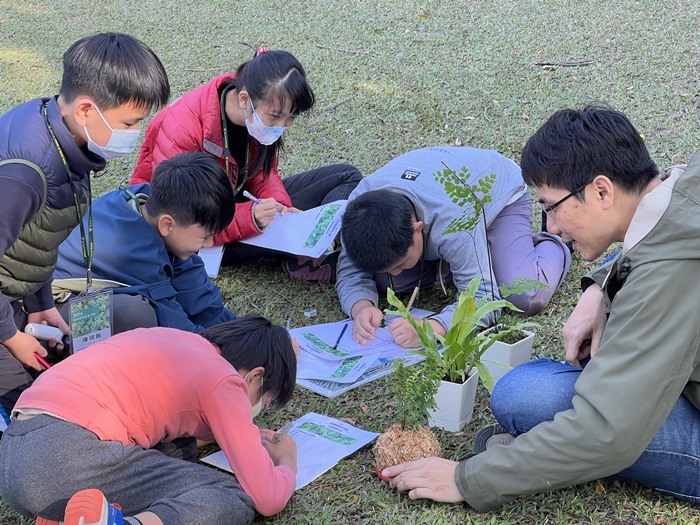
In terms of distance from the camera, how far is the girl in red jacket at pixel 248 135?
156 inches

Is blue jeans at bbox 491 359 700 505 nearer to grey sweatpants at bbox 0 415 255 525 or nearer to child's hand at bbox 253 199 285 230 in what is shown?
grey sweatpants at bbox 0 415 255 525

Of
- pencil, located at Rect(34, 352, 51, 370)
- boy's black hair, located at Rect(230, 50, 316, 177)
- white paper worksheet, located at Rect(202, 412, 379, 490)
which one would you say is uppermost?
boy's black hair, located at Rect(230, 50, 316, 177)

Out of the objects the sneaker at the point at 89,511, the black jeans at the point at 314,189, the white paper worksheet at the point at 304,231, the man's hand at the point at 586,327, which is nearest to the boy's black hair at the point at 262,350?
the sneaker at the point at 89,511

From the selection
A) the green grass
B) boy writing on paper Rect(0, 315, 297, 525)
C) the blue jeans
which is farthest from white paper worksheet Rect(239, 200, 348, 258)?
the blue jeans

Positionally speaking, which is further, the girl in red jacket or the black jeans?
the black jeans

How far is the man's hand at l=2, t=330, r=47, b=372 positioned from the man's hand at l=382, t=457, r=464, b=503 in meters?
1.38

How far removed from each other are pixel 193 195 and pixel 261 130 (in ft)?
3.05

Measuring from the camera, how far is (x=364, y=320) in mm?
3553

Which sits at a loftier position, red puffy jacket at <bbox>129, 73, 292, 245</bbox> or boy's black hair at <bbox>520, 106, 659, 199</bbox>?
boy's black hair at <bbox>520, 106, 659, 199</bbox>

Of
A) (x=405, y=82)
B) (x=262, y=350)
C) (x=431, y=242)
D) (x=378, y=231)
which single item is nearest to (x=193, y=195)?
(x=378, y=231)

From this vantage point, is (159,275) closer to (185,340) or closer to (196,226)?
(196,226)

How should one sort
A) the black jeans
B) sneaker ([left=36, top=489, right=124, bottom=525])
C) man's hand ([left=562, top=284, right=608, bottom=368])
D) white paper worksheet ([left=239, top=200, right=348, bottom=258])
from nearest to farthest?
sneaker ([left=36, top=489, right=124, bottom=525]) < man's hand ([left=562, top=284, right=608, bottom=368]) < white paper worksheet ([left=239, top=200, right=348, bottom=258]) < the black jeans

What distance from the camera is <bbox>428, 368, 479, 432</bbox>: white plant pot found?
2.76 meters

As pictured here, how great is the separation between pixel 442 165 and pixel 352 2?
17.1 feet
